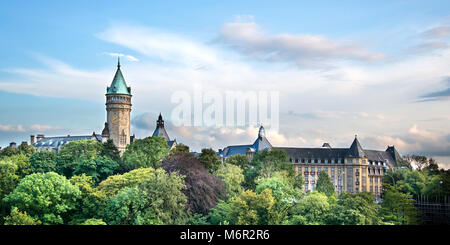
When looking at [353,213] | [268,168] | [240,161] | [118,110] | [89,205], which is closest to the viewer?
[353,213]

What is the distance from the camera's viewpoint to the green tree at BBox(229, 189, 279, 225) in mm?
34812

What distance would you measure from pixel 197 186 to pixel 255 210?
6370 millimetres

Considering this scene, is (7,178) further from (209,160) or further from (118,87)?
(118,87)

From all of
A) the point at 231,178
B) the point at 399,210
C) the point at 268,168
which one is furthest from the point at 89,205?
the point at 268,168

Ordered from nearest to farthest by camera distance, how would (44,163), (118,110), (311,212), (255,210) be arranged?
(311,212) → (255,210) → (44,163) → (118,110)

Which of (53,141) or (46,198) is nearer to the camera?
(46,198)

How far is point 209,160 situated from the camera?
6081 centimetres

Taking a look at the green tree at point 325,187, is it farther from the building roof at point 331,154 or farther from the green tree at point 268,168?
the building roof at point 331,154

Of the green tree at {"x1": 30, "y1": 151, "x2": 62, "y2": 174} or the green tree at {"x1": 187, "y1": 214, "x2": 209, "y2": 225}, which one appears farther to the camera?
the green tree at {"x1": 30, "y1": 151, "x2": 62, "y2": 174}

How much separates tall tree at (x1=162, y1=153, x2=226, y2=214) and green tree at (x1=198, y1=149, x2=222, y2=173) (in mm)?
14492

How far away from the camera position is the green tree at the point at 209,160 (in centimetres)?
5969

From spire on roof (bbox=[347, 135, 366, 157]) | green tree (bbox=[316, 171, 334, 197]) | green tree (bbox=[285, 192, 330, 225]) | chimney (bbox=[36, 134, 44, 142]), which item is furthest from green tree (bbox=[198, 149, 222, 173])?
chimney (bbox=[36, 134, 44, 142])

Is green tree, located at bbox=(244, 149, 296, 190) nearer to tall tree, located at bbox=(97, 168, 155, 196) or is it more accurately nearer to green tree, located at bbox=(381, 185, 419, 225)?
green tree, located at bbox=(381, 185, 419, 225)

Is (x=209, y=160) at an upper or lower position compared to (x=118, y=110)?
lower
